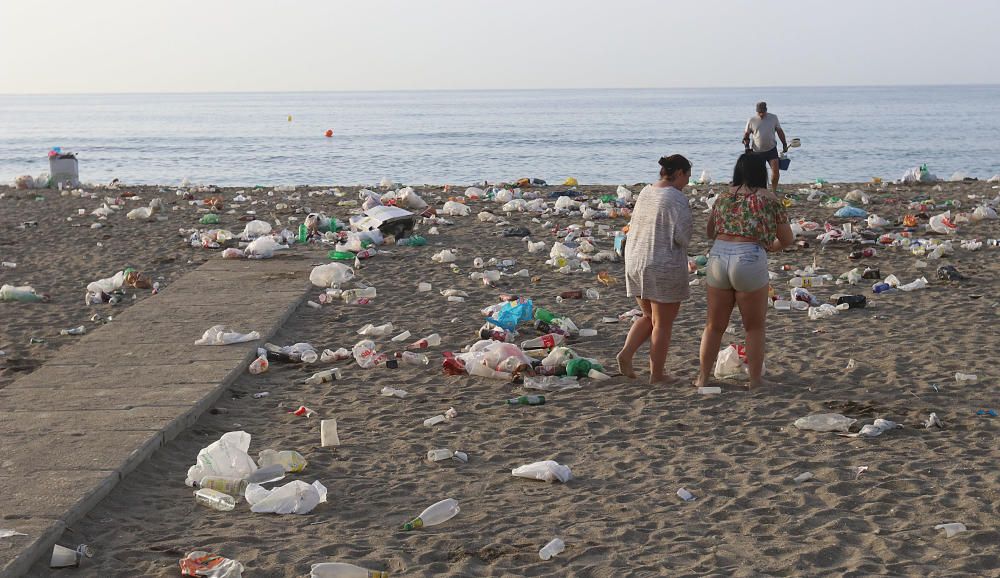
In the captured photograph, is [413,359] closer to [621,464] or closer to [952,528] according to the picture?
[621,464]

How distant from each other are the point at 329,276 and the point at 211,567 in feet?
16.4

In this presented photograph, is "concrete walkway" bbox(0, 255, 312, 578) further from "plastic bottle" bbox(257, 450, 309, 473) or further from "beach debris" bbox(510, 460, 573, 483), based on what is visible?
"beach debris" bbox(510, 460, 573, 483)

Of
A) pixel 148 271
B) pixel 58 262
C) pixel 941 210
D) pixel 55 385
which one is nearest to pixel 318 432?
pixel 55 385

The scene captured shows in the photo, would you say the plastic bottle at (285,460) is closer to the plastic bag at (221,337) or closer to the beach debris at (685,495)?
the beach debris at (685,495)

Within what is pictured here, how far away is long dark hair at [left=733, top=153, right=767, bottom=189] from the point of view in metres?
4.71

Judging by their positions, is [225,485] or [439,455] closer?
[225,485]

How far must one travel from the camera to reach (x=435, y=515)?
140 inches

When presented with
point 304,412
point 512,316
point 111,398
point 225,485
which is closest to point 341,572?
point 225,485

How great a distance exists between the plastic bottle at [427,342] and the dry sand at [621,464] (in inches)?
3.0

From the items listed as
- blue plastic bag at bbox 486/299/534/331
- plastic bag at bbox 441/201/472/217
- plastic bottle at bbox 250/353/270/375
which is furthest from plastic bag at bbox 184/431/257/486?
plastic bag at bbox 441/201/472/217

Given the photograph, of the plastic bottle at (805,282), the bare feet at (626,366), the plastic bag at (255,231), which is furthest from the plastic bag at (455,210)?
the bare feet at (626,366)

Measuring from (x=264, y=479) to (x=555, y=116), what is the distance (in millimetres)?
58829

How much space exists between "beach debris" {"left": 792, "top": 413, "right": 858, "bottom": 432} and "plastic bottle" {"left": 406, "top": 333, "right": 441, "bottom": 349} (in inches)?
97.6

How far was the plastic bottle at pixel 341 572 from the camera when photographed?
→ 3.04 meters
